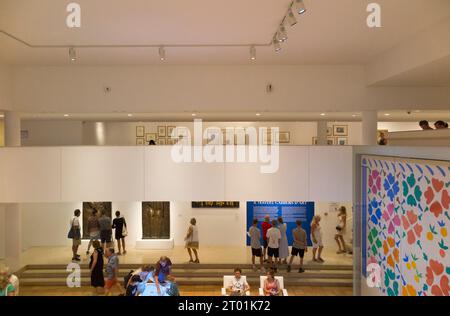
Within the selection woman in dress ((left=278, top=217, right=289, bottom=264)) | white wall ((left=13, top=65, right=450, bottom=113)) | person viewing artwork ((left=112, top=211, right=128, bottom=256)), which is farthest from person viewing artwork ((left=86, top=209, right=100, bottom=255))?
woman in dress ((left=278, top=217, right=289, bottom=264))

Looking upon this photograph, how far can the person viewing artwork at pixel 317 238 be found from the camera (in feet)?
26.6

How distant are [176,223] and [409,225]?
697 centimetres

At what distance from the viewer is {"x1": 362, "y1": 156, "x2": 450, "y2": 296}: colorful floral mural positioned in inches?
104

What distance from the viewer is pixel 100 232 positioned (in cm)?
770

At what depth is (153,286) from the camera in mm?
2707

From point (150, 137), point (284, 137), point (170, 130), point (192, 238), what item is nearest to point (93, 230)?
point (192, 238)

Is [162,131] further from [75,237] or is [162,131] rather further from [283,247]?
[283,247]

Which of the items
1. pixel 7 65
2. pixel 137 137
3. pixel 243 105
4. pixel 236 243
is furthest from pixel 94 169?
pixel 236 243

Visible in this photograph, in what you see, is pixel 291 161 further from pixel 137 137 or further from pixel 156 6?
pixel 137 137

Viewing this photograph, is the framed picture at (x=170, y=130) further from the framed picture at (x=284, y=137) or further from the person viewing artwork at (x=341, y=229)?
the person viewing artwork at (x=341, y=229)

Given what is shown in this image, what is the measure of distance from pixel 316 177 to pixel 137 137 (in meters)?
5.40

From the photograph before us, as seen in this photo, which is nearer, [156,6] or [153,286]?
[153,286]

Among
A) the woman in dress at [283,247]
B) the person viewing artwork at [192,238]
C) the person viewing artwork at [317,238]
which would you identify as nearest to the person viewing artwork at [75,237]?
the person viewing artwork at [192,238]

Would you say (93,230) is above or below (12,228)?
below
